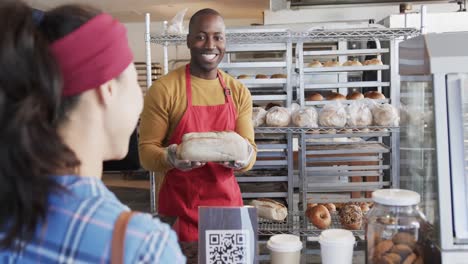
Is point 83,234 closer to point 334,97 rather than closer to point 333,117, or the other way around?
point 333,117

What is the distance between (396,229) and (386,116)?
1.41 m

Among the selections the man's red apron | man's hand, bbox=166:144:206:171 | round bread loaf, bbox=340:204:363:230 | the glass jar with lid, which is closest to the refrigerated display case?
the glass jar with lid

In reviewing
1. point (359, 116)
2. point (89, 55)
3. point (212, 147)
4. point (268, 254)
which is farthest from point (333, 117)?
point (89, 55)

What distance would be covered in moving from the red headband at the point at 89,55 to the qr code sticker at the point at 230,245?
0.65 meters

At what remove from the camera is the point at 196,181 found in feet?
6.37

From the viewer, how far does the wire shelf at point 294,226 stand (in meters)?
2.14

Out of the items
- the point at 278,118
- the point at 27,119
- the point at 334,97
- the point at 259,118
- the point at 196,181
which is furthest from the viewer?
the point at 334,97

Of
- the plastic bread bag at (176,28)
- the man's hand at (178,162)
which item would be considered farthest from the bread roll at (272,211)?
the plastic bread bag at (176,28)

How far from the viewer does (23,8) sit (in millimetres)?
619

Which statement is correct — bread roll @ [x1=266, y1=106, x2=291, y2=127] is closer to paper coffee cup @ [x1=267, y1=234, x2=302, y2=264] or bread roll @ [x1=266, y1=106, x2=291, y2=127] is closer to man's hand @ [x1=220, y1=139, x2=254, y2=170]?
man's hand @ [x1=220, y1=139, x2=254, y2=170]

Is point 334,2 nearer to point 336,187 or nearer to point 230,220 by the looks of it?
point 336,187

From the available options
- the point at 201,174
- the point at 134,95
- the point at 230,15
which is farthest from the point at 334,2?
the point at 230,15

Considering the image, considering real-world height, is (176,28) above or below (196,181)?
above

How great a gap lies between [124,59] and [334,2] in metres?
3.10
